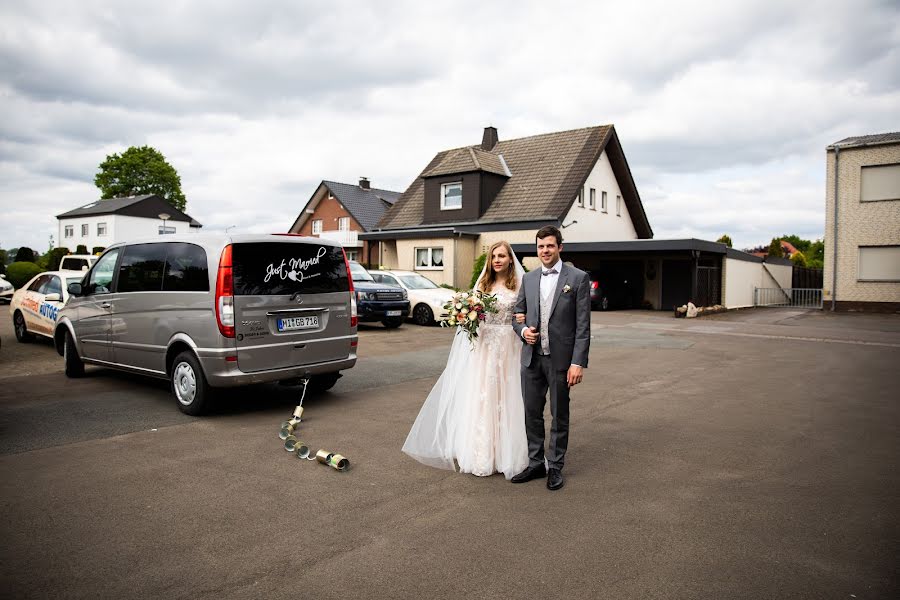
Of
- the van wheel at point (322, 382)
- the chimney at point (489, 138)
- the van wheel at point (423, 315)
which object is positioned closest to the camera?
the van wheel at point (322, 382)

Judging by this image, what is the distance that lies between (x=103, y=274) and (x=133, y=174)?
71.0 m

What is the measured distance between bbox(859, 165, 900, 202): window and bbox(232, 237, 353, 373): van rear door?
27.8 metres

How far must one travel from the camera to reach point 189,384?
7.20 meters

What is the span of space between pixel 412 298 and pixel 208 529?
15496mm

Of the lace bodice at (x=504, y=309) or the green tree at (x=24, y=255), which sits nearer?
the lace bodice at (x=504, y=309)

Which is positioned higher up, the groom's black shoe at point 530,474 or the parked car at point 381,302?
the parked car at point 381,302

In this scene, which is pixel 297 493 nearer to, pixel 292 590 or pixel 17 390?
pixel 292 590

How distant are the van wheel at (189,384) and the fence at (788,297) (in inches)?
1216

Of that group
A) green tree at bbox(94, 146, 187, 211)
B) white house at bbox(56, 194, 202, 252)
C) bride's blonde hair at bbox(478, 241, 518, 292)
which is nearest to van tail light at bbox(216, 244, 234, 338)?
bride's blonde hair at bbox(478, 241, 518, 292)

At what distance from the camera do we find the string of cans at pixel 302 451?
5.21 meters

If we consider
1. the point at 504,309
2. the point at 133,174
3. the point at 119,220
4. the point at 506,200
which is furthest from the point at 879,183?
the point at 133,174

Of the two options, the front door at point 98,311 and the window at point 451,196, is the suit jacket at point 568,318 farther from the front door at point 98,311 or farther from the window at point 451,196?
the window at point 451,196

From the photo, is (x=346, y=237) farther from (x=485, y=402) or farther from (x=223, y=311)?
(x=485, y=402)

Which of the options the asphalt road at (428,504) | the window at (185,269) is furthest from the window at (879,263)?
the window at (185,269)
